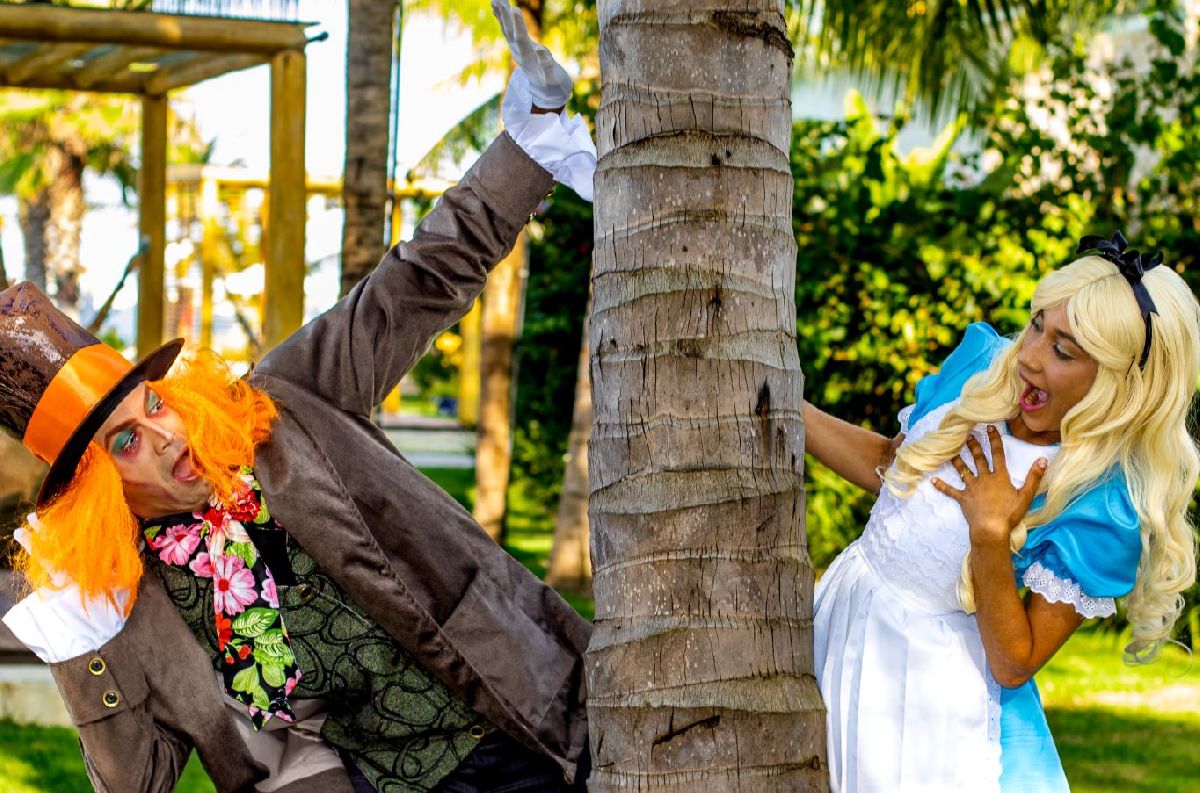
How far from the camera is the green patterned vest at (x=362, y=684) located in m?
2.71

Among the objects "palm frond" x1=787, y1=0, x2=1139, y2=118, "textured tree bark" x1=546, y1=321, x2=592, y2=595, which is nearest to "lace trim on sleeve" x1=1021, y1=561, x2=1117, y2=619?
"textured tree bark" x1=546, y1=321, x2=592, y2=595

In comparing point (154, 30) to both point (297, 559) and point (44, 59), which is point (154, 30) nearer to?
point (44, 59)

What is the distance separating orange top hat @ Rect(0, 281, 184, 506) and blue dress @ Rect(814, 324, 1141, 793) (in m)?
1.37

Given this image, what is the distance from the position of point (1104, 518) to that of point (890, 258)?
18.3 ft

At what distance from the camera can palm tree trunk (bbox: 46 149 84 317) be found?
27.8m

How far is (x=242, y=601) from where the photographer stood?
271 centimetres

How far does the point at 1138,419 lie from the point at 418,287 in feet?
4.34

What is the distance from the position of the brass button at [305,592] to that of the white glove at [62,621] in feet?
1.08

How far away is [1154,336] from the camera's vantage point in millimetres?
2408

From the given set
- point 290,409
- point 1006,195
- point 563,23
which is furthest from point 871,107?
point 290,409

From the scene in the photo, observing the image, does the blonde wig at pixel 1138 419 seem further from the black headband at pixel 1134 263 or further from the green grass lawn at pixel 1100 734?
the green grass lawn at pixel 1100 734

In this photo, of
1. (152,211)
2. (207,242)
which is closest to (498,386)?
(152,211)

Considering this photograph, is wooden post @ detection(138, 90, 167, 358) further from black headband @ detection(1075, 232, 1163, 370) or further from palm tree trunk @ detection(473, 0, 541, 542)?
black headband @ detection(1075, 232, 1163, 370)

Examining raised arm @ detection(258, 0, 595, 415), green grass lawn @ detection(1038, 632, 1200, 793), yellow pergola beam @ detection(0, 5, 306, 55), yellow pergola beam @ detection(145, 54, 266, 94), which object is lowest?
green grass lawn @ detection(1038, 632, 1200, 793)
